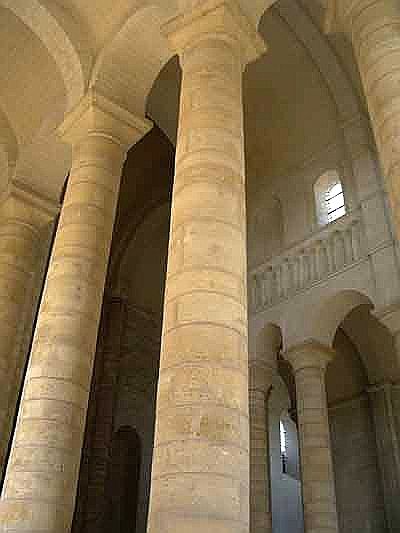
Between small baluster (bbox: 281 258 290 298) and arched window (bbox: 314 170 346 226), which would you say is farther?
arched window (bbox: 314 170 346 226)

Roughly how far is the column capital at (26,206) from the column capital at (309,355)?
5511 millimetres

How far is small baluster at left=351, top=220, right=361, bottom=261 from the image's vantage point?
1078 cm

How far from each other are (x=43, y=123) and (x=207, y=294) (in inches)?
300

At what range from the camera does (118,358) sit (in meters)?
16.6

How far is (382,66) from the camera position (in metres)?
6.05

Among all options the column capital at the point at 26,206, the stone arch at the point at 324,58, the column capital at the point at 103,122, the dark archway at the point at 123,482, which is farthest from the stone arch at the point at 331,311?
the dark archway at the point at 123,482

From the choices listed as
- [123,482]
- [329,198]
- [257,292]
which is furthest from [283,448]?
[329,198]

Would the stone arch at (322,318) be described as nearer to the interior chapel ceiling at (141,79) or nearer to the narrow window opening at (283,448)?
the interior chapel ceiling at (141,79)

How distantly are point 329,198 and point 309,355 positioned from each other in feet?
11.6

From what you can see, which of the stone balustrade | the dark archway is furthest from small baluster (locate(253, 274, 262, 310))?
the dark archway

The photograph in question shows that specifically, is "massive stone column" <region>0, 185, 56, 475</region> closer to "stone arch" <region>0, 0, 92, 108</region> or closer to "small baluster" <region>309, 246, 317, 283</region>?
"stone arch" <region>0, 0, 92, 108</region>

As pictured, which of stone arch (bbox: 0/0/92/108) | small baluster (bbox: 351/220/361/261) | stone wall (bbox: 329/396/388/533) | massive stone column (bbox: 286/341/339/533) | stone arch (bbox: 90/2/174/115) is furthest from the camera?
stone wall (bbox: 329/396/388/533)

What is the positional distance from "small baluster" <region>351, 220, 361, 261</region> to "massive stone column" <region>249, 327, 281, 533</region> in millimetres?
2595

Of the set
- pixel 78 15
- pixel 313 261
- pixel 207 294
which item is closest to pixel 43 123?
pixel 78 15
